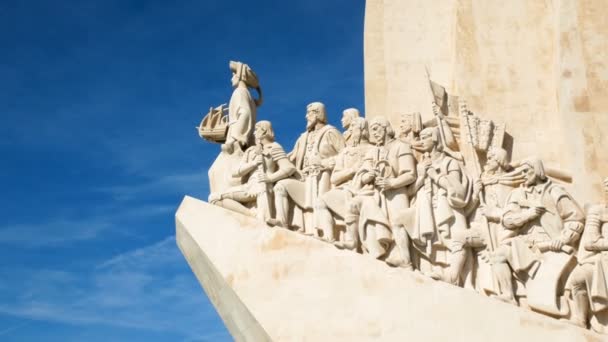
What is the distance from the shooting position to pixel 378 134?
873cm

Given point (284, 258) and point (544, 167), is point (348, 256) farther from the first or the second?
point (544, 167)

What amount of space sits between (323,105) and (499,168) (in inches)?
93.7

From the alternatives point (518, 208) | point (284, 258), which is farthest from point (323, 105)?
point (518, 208)

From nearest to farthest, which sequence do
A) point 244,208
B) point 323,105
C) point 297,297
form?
point 297,297
point 244,208
point 323,105

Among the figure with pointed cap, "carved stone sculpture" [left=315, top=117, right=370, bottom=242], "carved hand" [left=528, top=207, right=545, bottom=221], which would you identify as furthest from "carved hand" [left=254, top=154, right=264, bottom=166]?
"carved hand" [left=528, top=207, right=545, bottom=221]

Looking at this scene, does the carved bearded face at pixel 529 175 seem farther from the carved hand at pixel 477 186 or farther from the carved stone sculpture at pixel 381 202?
the carved stone sculpture at pixel 381 202

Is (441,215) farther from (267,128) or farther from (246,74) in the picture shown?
(246,74)

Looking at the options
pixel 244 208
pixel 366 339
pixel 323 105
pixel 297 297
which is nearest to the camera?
pixel 366 339

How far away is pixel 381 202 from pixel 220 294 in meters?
1.96

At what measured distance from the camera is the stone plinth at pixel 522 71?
27.6ft

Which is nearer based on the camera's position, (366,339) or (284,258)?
(366,339)

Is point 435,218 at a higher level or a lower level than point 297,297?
higher

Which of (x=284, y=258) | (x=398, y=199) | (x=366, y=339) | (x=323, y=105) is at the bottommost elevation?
(x=366, y=339)

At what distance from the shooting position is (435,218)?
7.96m
